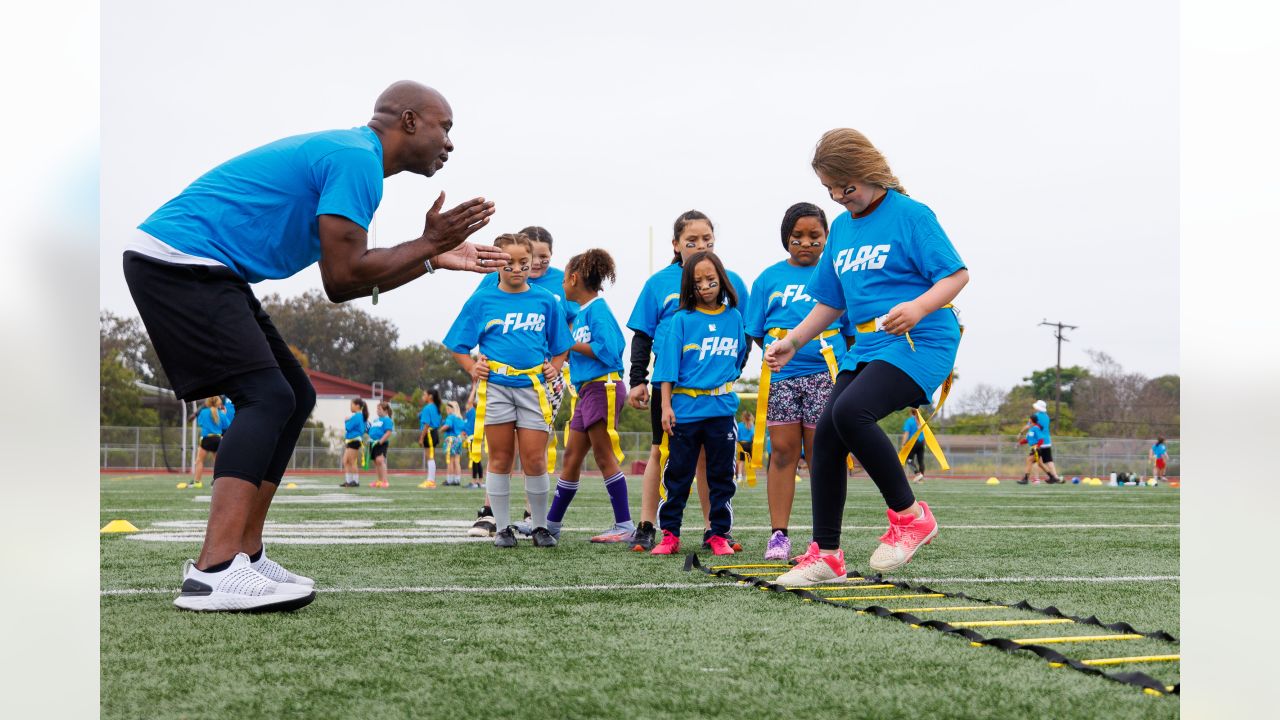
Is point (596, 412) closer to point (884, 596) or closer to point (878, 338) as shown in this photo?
point (878, 338)

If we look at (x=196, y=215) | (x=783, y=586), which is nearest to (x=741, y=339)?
(x=783, y=586)

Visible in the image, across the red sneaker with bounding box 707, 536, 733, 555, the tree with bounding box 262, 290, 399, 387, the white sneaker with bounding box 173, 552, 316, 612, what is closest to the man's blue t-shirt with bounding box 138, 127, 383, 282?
the white sneaker with bounding box 173, 552, 316, 612

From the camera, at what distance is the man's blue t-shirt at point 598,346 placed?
23.7 feet

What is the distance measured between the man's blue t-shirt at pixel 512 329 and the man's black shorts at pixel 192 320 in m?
3.05

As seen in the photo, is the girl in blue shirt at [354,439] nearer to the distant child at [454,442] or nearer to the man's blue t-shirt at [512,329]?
the distant child at [454,442]

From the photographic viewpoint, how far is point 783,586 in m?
4.23

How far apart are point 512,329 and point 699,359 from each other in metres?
1.27

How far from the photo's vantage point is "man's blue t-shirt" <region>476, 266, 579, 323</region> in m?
6.94

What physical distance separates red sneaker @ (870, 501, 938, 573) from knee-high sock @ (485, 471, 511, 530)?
2.95 meters

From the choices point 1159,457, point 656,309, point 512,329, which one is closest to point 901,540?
point 656,309

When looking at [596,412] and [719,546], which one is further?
[596,412]

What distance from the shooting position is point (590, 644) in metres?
3.01

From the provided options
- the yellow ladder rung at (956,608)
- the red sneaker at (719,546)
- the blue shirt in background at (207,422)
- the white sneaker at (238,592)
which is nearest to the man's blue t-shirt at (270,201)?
the white sneaker at (238,592)
